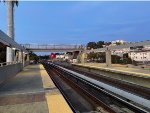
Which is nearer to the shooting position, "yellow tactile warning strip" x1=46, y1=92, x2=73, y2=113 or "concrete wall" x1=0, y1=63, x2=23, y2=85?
"yellow tactile warning strip" x1=46, y1=92, x2=73, y2=113

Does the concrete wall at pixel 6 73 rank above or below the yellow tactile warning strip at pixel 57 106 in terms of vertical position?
above

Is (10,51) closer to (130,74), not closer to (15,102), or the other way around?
(130,74)

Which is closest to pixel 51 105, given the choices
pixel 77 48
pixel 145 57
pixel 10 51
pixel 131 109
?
pixel 131 109

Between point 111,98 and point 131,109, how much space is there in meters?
3.32

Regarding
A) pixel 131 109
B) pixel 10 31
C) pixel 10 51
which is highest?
pixel 10 31

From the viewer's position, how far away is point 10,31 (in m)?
39.2

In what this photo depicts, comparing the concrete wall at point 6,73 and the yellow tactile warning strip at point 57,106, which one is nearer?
the yellow tactile warning strip at point 57,106

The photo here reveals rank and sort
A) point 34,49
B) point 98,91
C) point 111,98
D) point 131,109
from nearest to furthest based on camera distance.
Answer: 1. point 131,109
2. point 111,98
3. point 98,91
4. point 34,49

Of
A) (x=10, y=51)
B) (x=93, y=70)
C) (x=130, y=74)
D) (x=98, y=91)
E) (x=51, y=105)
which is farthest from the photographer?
(x=93, y=70)

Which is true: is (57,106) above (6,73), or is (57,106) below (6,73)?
below

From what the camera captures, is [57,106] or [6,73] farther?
[6,73]

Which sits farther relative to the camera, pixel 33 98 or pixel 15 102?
pixel 33 98

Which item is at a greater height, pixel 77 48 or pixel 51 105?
pixel 77 48

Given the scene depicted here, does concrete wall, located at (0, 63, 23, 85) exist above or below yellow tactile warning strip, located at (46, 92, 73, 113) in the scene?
above
